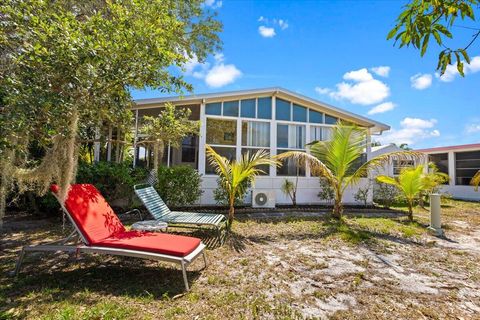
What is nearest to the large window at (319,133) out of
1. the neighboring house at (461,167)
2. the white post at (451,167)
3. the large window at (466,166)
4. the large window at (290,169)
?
the large window at (290,169)

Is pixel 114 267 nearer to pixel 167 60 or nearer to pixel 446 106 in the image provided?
pixel 167 60

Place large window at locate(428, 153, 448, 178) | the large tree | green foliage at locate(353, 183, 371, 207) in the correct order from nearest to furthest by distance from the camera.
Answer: the large tree
green foliage at locate(353, 183, 371, 207)
large window at locate(428, 153, 448, 178)

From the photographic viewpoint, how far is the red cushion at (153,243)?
3.68m

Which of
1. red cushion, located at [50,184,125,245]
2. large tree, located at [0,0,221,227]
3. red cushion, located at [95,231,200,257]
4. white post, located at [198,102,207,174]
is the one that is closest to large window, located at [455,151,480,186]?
white post, located at [198,102,207,174]

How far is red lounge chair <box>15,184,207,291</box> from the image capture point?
3648 millimetres

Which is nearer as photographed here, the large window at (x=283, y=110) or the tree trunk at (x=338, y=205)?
the tree trunk at (x=338, y=205)

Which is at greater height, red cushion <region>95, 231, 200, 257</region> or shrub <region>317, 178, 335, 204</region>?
shrub <region>317, 178, 335, 204</region>

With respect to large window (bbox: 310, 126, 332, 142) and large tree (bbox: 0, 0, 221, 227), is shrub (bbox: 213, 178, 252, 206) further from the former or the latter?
large tree (bbox: 0, 0, 221, 227)

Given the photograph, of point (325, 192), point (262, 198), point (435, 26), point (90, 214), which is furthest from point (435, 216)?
point (90, 214)

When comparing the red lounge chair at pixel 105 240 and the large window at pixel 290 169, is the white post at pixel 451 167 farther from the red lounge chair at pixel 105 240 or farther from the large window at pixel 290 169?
the red lounge chair at pixel 105 240

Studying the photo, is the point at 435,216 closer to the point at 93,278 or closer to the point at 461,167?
the point at 93,278

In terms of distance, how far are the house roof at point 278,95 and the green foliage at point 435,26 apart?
7.68 metres

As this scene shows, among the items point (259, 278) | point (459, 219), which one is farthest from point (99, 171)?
point (459, 219)

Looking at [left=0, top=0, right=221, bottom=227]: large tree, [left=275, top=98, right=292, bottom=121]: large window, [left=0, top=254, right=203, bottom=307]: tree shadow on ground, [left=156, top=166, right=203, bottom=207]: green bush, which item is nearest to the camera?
[left=0, top=0, right=221, bottom=227]: large tree
